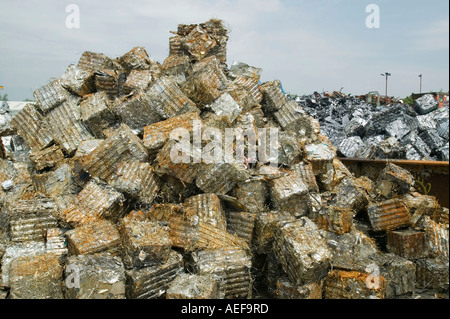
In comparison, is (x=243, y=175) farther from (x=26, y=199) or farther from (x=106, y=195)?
(x=26, y=199)

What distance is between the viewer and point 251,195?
193 inches

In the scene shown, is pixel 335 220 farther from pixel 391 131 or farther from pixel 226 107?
pixel 391 131

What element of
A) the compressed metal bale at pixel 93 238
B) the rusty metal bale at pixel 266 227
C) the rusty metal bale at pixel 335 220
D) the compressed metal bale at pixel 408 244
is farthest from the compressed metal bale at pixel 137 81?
the compressed metal bale at pixel 408 244

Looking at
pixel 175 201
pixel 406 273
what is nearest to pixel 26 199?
pixel 175 201

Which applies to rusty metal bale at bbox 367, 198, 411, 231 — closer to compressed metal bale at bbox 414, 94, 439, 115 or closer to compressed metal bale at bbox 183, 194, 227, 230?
compressed metal bale at bbox 183, 194, 227, 230

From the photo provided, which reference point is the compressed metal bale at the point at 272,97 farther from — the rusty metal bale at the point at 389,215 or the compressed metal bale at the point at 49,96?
the compressed metal bale at the point at 49,96

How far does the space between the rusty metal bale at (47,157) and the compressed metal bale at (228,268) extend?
2.78m

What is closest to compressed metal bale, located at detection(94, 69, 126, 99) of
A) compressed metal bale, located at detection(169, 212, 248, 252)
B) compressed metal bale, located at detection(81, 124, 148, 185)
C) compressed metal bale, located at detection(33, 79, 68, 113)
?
compressed metal bale, located at detection(33, 79, 68, 113)

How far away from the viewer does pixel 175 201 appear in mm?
4953

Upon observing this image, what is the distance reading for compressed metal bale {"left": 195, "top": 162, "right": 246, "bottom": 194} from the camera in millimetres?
4715

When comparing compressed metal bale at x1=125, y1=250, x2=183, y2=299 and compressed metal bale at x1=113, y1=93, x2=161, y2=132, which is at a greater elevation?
compressed metal bale at x1=113, y1=93, x2=161, y2=132

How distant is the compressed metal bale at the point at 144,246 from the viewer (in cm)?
375

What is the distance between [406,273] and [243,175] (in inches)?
94.9

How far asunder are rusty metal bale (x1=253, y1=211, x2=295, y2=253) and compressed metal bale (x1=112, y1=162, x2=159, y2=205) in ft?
4.77
